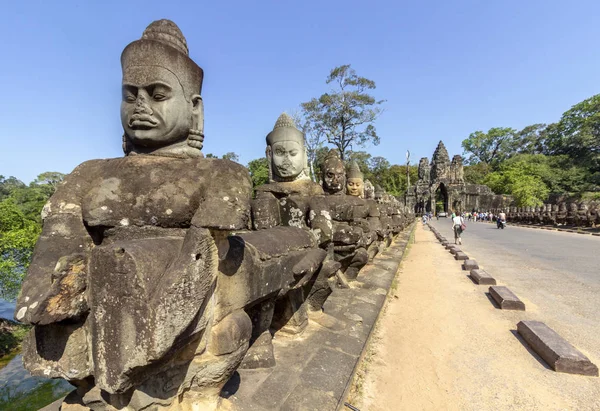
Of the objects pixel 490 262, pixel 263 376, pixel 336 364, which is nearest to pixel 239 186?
→ pixel 263 376

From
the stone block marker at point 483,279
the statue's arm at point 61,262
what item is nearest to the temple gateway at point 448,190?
the stone block marker at point 483,279

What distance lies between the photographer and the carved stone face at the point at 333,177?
15.2ft

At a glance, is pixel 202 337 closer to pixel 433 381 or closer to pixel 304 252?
pixel 304 252

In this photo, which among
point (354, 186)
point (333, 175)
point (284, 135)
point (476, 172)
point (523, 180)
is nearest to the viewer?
point (284, 135)

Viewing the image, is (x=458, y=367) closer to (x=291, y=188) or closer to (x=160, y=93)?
(x=291, y=188)

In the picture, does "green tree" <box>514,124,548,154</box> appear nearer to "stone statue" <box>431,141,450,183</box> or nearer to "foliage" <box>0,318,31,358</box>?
"stone statue" <box>431,141,450,183</box>

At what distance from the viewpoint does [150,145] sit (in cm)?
196

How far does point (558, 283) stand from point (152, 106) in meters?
7.93

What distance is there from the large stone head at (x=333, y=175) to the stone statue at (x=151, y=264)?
2588mm

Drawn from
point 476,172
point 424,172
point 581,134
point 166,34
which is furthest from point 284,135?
point 476,172

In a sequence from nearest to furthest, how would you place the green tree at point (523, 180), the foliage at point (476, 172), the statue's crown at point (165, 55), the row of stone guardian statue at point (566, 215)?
the statue's crown at point (165, 55) < the row of stone guardian statue at point (566, 215) < the green tree at point (523, 180) < the foliage at point (476, 172)

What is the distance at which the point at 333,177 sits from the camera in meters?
4.64

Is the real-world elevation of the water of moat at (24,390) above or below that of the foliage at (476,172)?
below

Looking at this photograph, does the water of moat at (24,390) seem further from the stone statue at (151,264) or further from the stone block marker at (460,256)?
the stone block marker at (460,256)
